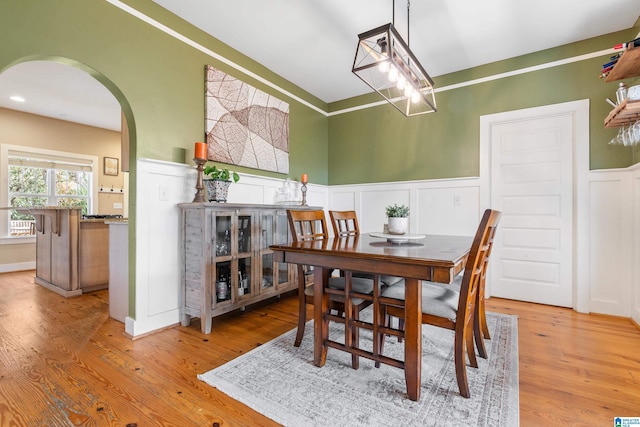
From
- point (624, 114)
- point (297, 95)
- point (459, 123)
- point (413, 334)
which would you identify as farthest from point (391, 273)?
point (297, 95)

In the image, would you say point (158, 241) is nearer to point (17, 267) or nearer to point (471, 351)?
point (471, 351)

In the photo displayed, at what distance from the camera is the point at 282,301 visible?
3086mm

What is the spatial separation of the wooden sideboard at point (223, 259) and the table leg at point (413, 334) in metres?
1.22

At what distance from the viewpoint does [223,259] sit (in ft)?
7.72

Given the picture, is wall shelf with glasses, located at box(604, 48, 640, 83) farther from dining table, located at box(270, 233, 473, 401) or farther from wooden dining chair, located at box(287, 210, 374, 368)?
wooden dining chair, located at box(287, 210, 374, 368)

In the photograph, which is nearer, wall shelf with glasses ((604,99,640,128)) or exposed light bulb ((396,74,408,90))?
exposed light bulb ((396,74,408,90))

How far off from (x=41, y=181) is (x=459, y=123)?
6633mm

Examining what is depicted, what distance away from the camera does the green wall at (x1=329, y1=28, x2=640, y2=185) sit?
270 centimetres

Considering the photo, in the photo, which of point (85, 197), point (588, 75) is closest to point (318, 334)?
point (588, 75)

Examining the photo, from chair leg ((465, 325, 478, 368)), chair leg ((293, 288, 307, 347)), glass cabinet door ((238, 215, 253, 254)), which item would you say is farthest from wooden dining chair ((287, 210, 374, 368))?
glass cabinet door ((238, 215, 253, 254))

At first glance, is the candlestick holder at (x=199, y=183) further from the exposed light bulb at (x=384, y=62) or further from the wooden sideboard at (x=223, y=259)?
the exposed light bulb at (x=384, y=62)

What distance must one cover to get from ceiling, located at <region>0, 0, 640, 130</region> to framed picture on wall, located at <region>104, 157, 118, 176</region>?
2008 millimetres

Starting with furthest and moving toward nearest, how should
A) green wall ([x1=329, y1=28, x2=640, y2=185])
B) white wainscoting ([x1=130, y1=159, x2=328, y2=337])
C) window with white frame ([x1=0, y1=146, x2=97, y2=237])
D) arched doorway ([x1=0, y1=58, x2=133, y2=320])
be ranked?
window with white frame ([x1=0, y1=146, x2=97, y2=237]) < arched doorway ([x1=0, y1=58, x2=133, y2=320]) < green wall ([x1=329, y1=28, x2=640, y2=185]) < white wainscoting ([x1=130, y1=159, x2=328, y2=337])

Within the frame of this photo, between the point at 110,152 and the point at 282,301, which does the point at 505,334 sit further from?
the point at 110,152
